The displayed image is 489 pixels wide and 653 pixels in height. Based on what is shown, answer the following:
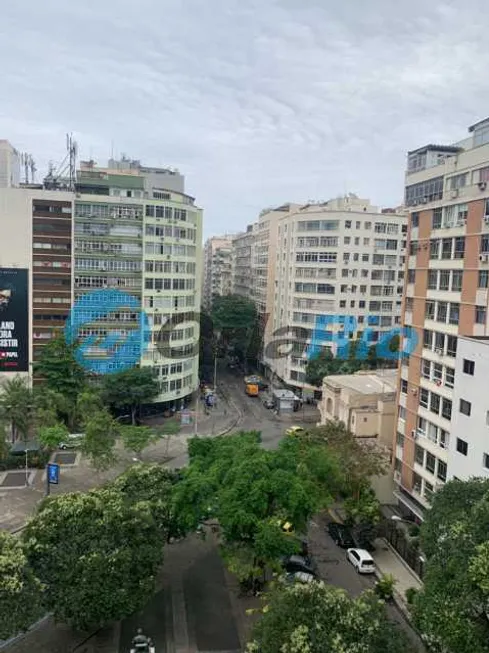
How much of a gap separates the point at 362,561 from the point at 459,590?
1072cm

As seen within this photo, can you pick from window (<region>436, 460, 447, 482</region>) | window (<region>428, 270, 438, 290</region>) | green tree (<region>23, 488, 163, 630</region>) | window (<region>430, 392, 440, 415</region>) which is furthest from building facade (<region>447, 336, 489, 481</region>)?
green tree (<region>23, 488, 163, 630</region>)

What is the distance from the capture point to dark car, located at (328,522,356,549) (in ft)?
76.8

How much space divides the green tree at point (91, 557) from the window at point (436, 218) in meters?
17.0

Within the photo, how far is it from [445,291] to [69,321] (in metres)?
27.2

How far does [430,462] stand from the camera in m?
23.2

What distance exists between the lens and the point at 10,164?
4431cm

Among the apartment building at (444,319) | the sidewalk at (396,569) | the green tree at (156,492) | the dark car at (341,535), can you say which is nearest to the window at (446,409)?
the apartment building at (444,319)

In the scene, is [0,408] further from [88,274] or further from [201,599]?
[201,599]

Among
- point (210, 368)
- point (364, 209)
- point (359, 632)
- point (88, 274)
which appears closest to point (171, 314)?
point (88, 274)

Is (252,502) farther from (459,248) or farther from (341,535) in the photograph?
(459,248)

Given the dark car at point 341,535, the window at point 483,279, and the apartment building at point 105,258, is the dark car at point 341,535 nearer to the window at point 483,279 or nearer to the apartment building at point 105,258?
the window at point 483,279

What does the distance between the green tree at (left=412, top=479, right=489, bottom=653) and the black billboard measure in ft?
Answer: 109

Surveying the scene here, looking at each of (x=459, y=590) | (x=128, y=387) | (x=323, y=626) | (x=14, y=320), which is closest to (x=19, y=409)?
(x=128, y=387)

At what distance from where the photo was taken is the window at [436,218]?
23.1 m
